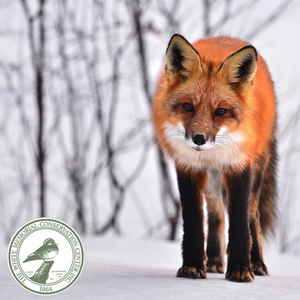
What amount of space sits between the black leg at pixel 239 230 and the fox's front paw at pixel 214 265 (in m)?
0.67

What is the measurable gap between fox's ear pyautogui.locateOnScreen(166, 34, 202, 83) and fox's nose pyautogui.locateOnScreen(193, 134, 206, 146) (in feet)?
1.62

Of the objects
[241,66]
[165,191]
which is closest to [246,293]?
[241,66]

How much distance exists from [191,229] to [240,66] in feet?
3.66

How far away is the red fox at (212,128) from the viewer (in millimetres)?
2516

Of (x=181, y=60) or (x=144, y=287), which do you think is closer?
(x=144, y=287)

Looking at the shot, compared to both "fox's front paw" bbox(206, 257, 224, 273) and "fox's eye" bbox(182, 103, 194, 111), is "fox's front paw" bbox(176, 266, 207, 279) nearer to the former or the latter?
"fox's front paw" bbox(206, 257, 224, 273)

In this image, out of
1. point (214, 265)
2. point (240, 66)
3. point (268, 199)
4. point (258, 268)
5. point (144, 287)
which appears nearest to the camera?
point (144, 287)

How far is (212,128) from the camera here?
2.41 m

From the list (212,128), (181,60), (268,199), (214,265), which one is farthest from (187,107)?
(268,199)

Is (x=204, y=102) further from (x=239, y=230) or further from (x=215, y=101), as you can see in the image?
(x=239, y=230)

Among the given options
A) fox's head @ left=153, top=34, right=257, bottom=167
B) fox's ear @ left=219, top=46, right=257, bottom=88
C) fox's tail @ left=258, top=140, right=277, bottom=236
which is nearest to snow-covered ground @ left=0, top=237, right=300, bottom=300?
fox's head @ left=153, top=34, right=257, bottom=167

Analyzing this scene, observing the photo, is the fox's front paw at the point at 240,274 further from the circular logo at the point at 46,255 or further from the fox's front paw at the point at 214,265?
the circular logo at the point at 46,255

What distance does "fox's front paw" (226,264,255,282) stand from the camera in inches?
103

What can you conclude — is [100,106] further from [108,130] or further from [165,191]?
[165,191]
